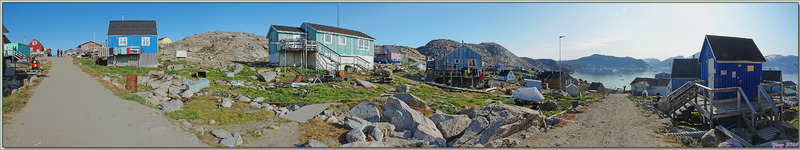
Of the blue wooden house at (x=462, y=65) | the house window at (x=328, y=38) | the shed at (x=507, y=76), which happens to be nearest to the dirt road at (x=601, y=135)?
the blue wooden house at (x=462, y=65)

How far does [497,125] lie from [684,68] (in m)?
29.6

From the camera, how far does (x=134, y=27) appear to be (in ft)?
60.3

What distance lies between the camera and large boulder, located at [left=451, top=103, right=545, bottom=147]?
7.70 meters

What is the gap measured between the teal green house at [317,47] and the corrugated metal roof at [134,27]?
7.88 meters

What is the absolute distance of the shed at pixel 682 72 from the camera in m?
26.7

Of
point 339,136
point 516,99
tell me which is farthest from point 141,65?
point 516,99

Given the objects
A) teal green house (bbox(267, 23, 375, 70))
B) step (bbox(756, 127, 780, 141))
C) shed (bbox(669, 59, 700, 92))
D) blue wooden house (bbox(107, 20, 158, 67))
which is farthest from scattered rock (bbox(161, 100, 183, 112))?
shed (bbox(669, 59, 700, 92))

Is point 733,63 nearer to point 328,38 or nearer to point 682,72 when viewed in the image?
point 682,72

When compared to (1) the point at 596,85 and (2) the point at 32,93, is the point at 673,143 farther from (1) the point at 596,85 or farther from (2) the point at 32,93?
(1) the point at 596,85

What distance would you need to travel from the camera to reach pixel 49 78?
8891 millimetres

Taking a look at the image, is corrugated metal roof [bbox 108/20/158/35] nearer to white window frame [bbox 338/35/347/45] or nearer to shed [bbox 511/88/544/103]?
white window frame [bbox 338/35/347/45]

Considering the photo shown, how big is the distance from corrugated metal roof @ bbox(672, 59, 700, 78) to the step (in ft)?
64.9

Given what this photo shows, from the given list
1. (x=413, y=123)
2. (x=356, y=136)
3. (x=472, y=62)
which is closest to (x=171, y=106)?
(x=356, y=136)

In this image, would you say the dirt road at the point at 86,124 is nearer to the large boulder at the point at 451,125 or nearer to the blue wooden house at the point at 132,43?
the large boulder at the point at 451,125
